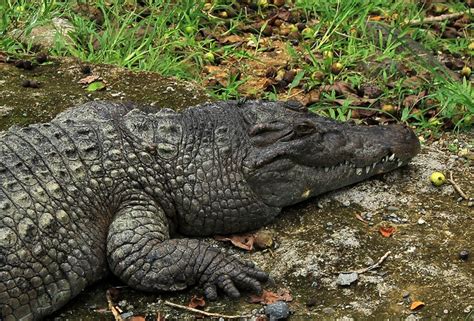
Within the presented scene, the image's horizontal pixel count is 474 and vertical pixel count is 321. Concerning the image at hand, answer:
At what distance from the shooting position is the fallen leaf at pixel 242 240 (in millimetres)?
4961

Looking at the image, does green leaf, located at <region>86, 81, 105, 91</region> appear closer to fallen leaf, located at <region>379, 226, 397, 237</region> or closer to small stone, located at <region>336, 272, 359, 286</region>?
fallen leaf, located at <region>379, 226, 397, 237</region>

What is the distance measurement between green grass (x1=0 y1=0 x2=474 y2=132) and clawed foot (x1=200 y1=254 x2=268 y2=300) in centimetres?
220

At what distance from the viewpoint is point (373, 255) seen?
4.79 metres

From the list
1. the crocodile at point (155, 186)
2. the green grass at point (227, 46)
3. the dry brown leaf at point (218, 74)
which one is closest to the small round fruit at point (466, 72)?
the green grass at point (227, 46)

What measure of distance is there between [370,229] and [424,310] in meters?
0.85

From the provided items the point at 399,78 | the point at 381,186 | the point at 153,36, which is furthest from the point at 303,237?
the point at 153,36

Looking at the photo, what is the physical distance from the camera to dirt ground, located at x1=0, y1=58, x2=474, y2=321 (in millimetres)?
4410

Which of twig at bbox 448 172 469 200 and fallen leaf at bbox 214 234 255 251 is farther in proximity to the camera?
twig at bbox 448 172 469 200

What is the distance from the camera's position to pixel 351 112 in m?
6.46

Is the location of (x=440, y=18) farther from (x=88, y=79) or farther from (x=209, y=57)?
(x=88, y=79)

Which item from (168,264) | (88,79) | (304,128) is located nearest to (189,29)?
(88,79)

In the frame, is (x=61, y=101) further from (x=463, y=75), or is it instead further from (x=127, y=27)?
(x=463, y=75)

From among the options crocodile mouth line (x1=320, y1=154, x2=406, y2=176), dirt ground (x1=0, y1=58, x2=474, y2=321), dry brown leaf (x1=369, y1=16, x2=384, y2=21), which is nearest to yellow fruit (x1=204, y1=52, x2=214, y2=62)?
dry brown leaf (x1=369, y1=16, x2=384, y2=21)

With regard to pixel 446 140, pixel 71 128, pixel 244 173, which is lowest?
pixel 446 140
